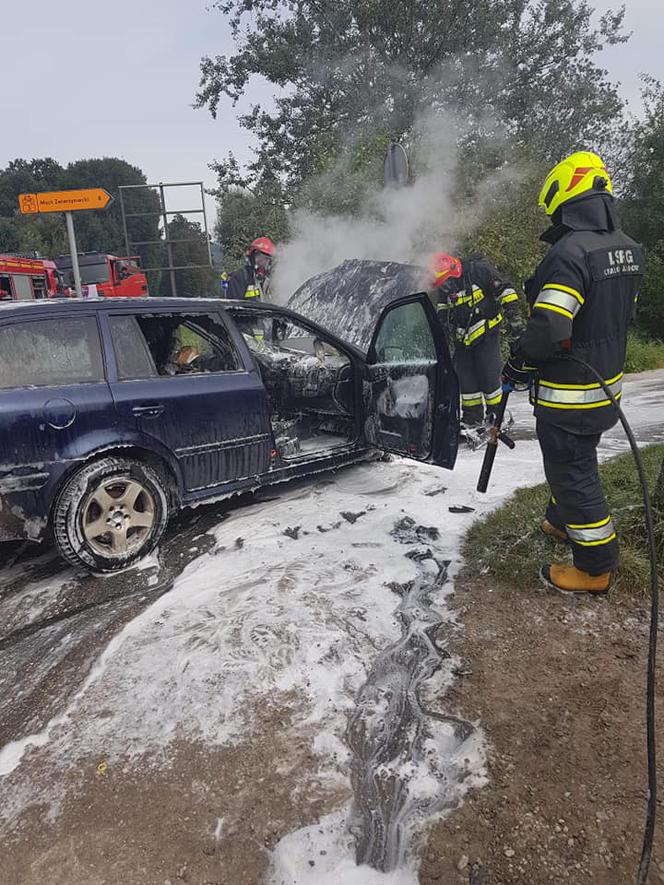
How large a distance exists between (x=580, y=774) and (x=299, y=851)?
0.92 m

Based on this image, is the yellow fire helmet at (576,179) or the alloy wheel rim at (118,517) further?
the alloy wheel rim at (118,517)

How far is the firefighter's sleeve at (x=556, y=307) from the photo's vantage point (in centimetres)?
271

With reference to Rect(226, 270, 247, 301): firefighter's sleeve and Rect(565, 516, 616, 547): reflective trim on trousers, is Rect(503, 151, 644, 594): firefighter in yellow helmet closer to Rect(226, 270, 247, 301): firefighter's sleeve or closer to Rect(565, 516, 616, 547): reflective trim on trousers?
Rect(565, 516, 616, 547): reflective trim on trousers

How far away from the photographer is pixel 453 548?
3695 mm

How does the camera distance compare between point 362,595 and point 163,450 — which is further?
point 163,450

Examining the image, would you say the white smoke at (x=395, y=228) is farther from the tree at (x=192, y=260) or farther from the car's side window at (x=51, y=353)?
the tree at (x=192, y=260)

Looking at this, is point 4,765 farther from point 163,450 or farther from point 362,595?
point 163,450

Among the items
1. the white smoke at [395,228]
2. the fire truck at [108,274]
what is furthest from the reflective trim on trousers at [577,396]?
the fire truck at [108,274]

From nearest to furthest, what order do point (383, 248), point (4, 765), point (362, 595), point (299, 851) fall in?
point (299, 851) < point (4, 765) < point (362, 595) < point (383, 248)

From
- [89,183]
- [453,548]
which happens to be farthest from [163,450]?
[89,183]

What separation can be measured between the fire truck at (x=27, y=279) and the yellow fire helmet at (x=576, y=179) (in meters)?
13.9

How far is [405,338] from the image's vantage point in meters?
4.57

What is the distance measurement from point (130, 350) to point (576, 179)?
264 centimetres

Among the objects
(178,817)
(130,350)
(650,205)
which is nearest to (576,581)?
(178,817)
